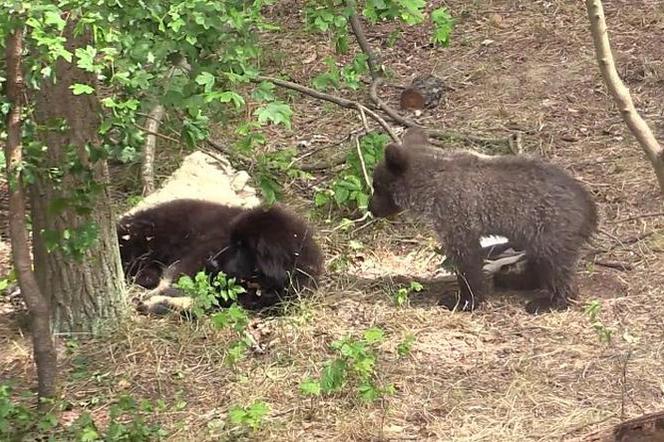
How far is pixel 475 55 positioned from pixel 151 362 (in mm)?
6561

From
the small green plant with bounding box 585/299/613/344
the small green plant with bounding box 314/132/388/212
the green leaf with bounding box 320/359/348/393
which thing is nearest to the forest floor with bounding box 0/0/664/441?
the small green plant with bounding box 585/299/613/344

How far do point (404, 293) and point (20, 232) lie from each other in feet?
8.62

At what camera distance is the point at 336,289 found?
698 centimetres

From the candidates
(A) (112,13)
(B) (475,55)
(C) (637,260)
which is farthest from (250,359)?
(B) (475,55)

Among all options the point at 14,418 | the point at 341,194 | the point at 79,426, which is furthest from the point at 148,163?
the point at 79,426

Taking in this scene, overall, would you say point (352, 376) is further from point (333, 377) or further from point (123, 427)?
point (123, 427)

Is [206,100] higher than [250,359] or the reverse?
higher

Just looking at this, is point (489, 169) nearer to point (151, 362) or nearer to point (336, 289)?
point (336, 289)

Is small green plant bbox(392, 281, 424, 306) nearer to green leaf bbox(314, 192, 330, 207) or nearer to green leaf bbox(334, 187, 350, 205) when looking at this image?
green leaf bbox(334, 187, 350, 205)

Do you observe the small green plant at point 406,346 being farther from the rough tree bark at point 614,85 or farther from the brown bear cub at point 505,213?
the rough tree bark at point 614,85

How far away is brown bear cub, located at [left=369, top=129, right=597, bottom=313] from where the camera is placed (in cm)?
663

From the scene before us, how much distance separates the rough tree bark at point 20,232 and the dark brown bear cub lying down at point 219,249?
1.40 m

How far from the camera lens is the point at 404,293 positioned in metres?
6.60

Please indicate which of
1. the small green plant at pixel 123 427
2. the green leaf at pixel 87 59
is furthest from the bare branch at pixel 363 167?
the green leaf at pixel 87 59
